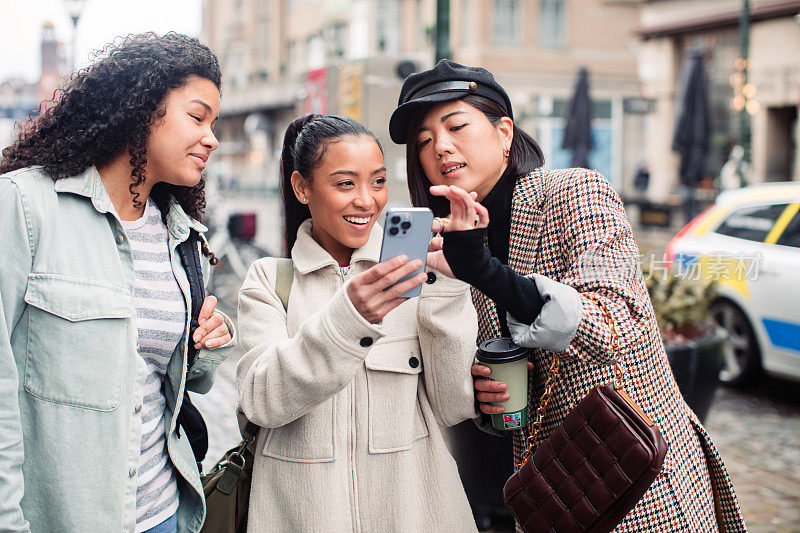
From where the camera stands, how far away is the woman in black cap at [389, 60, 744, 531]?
1.82 meters

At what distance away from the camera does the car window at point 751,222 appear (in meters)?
6.16

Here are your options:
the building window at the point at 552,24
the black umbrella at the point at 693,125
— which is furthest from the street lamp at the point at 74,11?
the building window at the point at 552,24

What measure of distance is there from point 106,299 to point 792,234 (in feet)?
18.6

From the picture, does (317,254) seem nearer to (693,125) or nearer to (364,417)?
(364,417)

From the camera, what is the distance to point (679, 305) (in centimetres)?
471

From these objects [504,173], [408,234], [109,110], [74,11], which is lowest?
[408,234]

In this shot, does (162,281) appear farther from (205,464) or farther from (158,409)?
(205,464)

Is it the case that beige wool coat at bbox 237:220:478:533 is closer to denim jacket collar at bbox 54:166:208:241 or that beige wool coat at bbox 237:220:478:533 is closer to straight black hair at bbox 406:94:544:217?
straight black hair at bbox 406:94:544:217

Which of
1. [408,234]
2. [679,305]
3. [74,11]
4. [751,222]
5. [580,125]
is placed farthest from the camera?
[580,125]

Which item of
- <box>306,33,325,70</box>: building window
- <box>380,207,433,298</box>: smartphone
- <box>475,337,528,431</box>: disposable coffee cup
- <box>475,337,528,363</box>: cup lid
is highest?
<box>306,33,325,70</box>: building window

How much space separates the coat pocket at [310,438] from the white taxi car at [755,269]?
4.14m

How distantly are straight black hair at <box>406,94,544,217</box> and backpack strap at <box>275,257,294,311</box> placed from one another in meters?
0.46

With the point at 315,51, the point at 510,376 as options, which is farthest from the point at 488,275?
the point at 315,51

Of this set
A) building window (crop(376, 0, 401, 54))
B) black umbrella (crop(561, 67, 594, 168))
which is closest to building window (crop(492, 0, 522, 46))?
building window (crop(376, 0, 401, 54))
